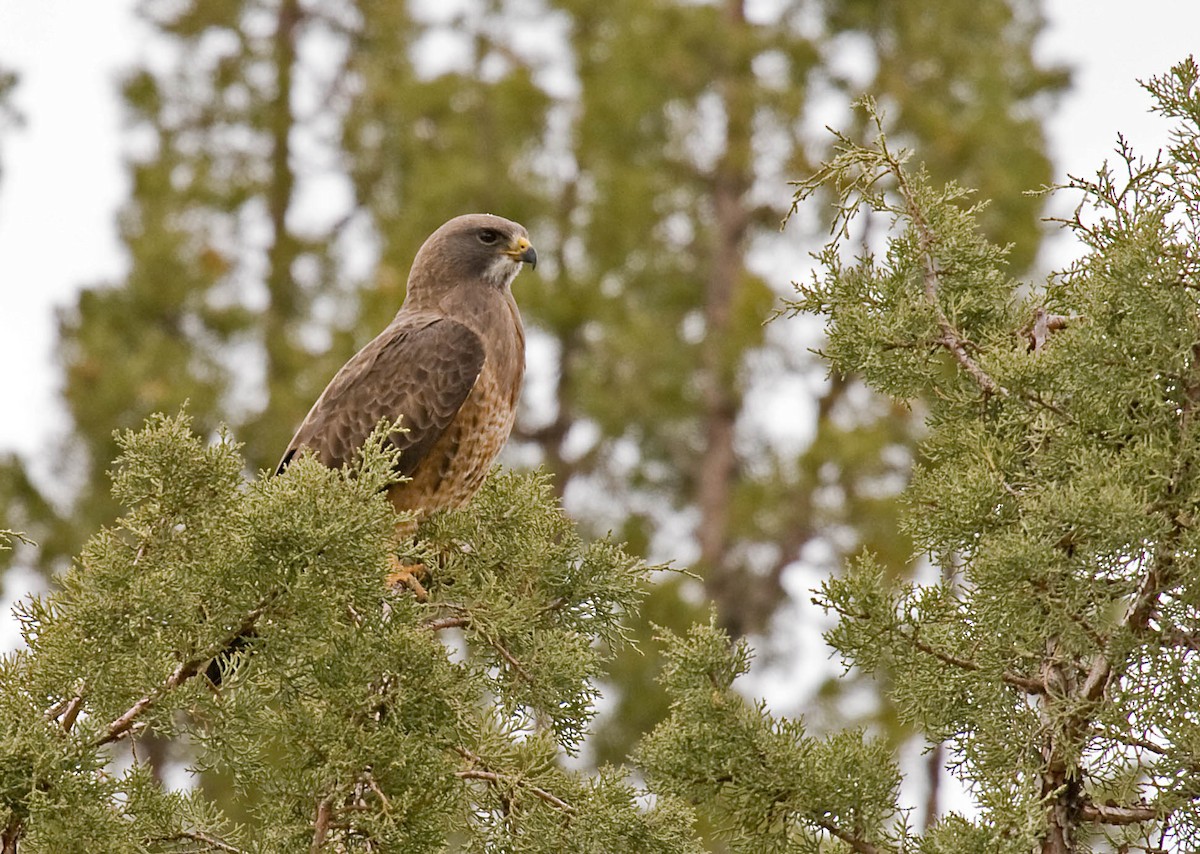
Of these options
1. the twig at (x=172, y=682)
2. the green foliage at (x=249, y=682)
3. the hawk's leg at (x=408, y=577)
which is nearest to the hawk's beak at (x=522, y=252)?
the hawk's leg at (x=408, y=577)

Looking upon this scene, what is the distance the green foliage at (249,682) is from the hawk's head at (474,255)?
9.01ft

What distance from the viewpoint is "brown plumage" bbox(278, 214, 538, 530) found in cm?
571

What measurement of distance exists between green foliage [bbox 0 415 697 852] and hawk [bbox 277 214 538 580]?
1646 mm

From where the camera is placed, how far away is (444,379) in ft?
18.9

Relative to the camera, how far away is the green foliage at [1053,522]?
3.29 m

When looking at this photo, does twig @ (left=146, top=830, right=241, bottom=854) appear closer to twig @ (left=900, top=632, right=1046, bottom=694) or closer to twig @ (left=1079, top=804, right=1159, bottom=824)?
twig @ (left=900, top=632, right=1046, bottom=694)

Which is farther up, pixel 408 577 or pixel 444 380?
pixel 444 380

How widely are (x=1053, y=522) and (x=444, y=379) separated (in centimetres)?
291

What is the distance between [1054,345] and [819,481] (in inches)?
394

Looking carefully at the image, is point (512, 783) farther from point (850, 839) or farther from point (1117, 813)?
point (1117, 813)

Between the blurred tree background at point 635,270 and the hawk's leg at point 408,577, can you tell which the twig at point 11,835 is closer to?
the hawk's leg at point 408,577

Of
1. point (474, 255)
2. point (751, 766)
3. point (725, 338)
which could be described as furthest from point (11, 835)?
point (725, 338)

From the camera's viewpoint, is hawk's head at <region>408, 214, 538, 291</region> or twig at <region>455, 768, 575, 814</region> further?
hawk's head at <region>408, 214, 538, 291</region>

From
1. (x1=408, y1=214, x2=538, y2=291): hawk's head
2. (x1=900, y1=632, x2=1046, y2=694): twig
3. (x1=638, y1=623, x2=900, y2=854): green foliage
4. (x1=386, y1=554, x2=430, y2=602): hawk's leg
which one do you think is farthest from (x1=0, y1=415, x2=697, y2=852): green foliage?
(x1=408, y1=214, x2=538, y2=291): hawk's head
